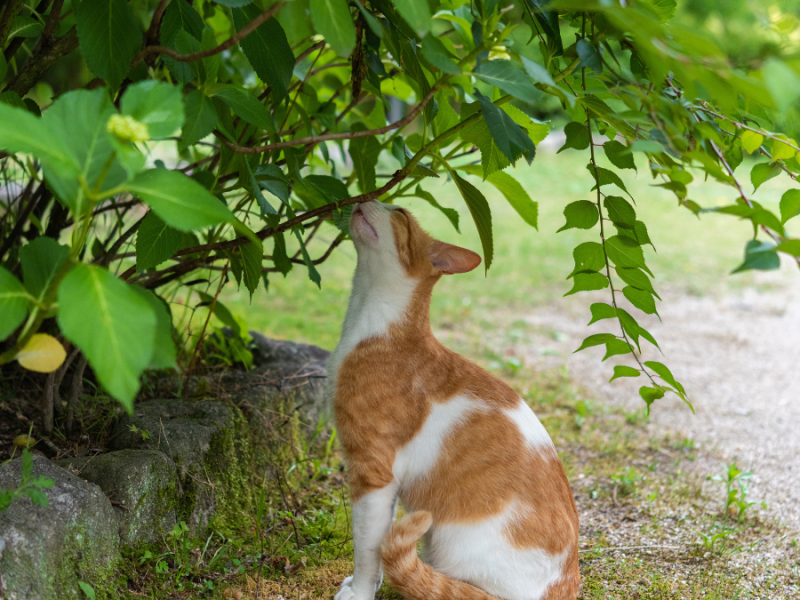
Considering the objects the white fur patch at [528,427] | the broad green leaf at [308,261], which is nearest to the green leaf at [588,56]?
the broad green leaf at [308,261]

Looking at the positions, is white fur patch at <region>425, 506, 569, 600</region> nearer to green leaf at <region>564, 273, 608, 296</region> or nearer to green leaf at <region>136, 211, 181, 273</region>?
green leaf at <region>564, 273, 608, 296</region>

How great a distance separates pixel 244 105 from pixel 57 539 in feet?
3.05

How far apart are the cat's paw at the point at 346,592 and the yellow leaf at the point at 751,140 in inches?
49.4

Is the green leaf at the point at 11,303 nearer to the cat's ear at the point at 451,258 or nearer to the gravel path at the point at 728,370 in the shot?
the cat's ear at the point at 451,258

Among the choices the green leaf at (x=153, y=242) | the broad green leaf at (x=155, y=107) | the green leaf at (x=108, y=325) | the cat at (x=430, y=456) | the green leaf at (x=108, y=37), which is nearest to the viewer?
the green leaf at (x=108, y=325)

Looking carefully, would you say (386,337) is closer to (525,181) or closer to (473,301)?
(473,301)

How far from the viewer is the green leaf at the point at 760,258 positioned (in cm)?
77

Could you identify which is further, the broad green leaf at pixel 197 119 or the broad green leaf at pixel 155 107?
the broad green leaf at pixel 197 119

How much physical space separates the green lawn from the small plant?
1083mm

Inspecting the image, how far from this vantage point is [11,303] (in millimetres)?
822

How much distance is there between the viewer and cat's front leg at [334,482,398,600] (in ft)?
4.86

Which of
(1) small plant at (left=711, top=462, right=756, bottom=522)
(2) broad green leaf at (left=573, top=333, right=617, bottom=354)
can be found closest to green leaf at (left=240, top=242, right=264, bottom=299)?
(2) broad green leaf at (left=573, top=333, right=617, bottom=354)

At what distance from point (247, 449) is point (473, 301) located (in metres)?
2.87

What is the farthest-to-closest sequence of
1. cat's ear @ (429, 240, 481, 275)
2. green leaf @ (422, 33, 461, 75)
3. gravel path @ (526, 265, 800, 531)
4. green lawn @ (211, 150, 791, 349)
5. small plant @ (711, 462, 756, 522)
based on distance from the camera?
green lawn @ (211, 150, 791, 349), gravel path @ (526, 265, 800, 531), small plant @ (711, 462, 756, 522), cat's ear @ (429, 240, 481, 275), green leaf @ (422, 33, 461, 75)
